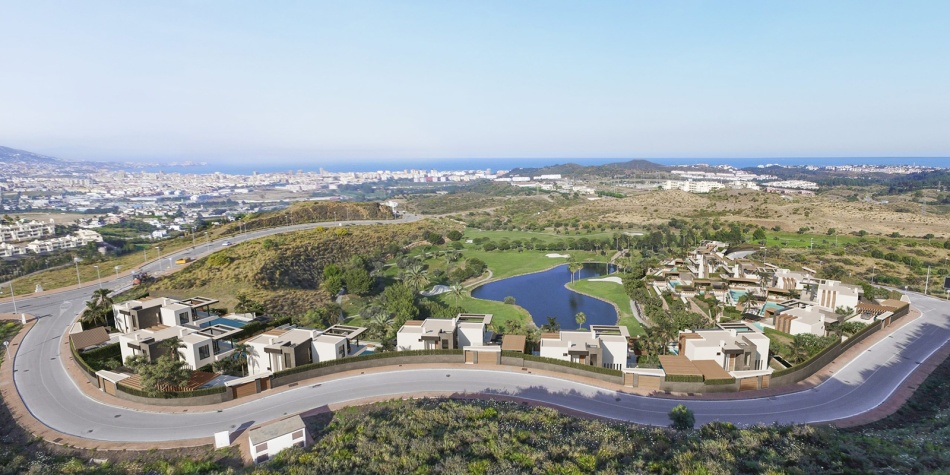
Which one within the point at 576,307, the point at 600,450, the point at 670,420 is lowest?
the point at 576,307

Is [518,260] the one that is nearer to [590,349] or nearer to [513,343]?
[513,343]

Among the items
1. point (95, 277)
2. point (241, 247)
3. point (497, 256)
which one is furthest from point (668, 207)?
point (95, 277)

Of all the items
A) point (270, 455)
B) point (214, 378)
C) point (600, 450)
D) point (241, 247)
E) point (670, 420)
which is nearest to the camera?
point (600, 450)

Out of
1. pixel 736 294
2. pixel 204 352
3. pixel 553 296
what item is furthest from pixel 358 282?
pixel 736 294

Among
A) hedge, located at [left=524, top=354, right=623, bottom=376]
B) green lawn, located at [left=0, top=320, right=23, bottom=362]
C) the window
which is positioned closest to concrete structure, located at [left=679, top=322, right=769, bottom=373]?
hedge, located at [left=524, top=354, right=623, bottom=376]

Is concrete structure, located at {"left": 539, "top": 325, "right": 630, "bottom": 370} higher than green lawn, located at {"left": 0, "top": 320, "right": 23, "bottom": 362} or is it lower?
higher

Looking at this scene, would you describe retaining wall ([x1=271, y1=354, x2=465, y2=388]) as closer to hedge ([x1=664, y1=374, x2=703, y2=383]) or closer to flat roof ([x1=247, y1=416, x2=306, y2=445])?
flat roof ([x1=247, y1=416, x2=306, y2=445])

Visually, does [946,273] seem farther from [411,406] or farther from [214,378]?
[214,378]
